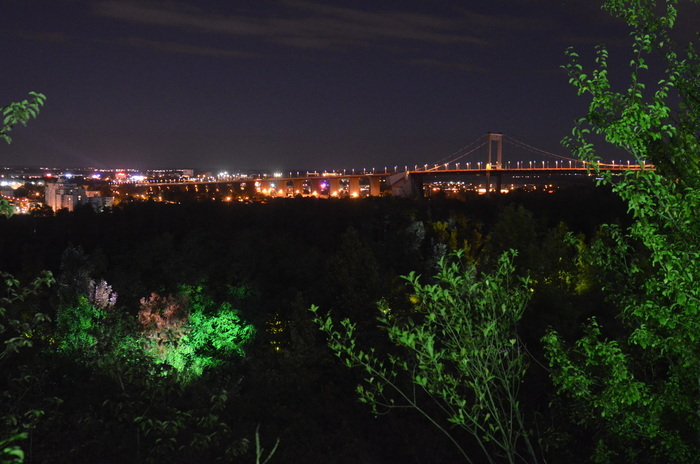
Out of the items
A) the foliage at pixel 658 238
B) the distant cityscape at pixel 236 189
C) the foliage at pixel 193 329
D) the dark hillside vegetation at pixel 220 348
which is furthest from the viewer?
the distant cityscape at pixel 236 189

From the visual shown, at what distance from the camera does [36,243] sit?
34.8 meters

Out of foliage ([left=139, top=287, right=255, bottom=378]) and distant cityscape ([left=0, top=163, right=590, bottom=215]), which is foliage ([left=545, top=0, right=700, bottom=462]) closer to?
foliage ([left=139, top=287, right=255, bottom=378])

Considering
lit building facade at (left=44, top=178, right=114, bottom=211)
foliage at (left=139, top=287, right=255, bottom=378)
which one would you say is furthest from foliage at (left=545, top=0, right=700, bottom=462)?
lit building facade at (left=44, top=178, right=114, bottom=211)

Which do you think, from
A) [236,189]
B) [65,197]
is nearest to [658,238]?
[65,197]

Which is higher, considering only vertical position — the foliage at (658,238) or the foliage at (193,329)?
the foliage at (658,238)

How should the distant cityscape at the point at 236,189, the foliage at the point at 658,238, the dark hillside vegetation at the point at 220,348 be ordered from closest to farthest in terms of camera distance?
the foliage at the point at 658,238 → the dark hillside vegetation at the point at 220,348 → the distant cityscape at the point at 236,189

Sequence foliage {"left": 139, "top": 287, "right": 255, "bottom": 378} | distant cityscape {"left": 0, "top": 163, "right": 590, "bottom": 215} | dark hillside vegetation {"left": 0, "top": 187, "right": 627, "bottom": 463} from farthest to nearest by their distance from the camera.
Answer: distant cityscape {"left": 0, "top": 163, "right": 590, "bottom": 215}
foliage {"left": 139, "top": 287, "right": 255, "bottom": 378}
dark hillside vegetation {"left": 0, "top": 187, "right": 627, "bottom": 463}

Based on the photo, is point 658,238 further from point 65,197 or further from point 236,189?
point 236,189

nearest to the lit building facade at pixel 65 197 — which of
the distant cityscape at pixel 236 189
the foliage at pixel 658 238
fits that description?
the distant cityscape at pixel 236 189

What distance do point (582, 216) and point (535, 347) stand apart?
28.4 metres

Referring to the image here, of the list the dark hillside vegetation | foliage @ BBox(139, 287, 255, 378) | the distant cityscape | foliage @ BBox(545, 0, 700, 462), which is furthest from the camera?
the distant cityscape

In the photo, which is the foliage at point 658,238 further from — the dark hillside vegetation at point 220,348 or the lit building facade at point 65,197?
the lit building facade at point 65,197

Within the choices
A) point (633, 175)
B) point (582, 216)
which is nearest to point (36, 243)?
point (582, 216)

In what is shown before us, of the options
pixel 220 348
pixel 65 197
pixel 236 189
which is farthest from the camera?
pixel 236 189
